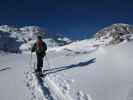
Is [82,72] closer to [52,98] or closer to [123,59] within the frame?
[123,59]

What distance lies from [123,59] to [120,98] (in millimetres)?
6101

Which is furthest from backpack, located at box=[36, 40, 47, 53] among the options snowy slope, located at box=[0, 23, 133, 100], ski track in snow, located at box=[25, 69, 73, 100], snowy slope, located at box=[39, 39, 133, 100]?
snowy slope, located at box=[39, 39, 133, 100]

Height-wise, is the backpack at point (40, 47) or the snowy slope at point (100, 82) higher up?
the backpack at point (40, 47)

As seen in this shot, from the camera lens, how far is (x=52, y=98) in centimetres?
874

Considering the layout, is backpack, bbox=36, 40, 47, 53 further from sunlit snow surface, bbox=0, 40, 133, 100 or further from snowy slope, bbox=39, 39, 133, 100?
snowy slope, bbox=39, 39, 133, 100

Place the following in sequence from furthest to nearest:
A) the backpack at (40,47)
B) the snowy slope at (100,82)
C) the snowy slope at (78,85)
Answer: the backpack at (40,47)
the snowy slope at (78,85)
the snowy slope at (100,82)

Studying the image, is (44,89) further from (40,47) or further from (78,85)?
(40,47)

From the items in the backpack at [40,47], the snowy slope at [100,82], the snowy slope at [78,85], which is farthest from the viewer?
the backpack at [40,47]

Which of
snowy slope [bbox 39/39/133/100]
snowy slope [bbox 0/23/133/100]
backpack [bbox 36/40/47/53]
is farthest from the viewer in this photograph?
backpack [bbox 36/40/47/53]

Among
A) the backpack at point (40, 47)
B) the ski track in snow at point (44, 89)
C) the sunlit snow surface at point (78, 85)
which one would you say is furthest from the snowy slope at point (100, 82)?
the backpack at point (40, 47)

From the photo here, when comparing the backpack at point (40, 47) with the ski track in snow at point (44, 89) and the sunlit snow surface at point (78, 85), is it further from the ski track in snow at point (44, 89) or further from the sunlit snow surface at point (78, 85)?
the ski track in snow at point (44, 89)

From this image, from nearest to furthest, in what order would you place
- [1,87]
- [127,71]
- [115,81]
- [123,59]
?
[115,81], [1,87], [127,71], [123,59]

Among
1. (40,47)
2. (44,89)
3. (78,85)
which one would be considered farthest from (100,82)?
(40,47)

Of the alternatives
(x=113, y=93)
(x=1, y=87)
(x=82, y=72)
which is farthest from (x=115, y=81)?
(x=1, y=87)
